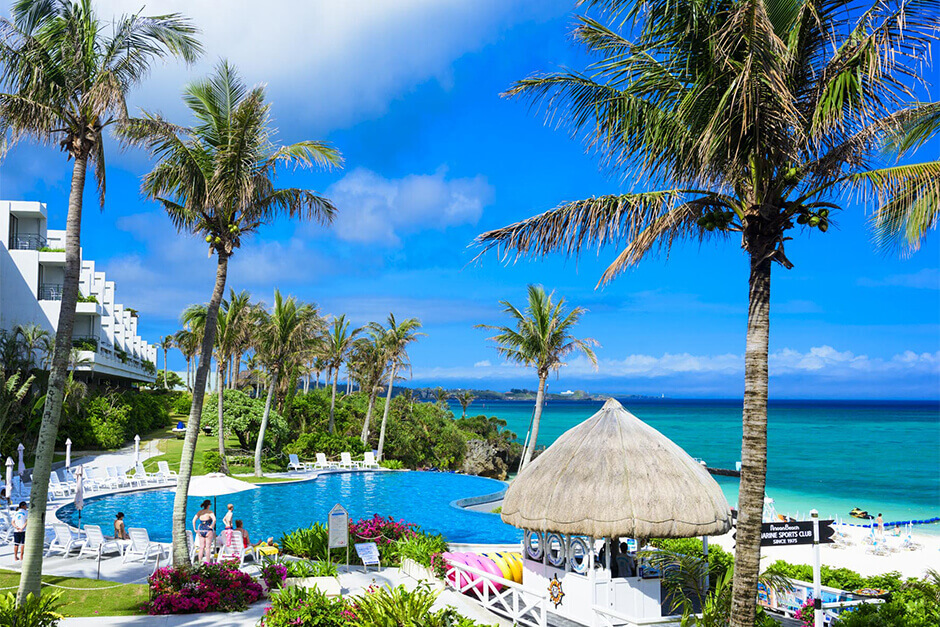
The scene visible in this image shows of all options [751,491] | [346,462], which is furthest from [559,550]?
[346,462]

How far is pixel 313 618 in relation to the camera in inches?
360

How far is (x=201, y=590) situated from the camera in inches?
450

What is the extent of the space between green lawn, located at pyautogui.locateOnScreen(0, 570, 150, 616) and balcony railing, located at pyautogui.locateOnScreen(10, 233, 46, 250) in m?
33.6

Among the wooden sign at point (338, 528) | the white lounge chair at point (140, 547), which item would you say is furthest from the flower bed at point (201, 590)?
the white lounge chair at point (140, 547)

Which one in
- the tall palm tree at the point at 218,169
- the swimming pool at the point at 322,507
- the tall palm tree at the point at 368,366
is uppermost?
→ the tall palm tree at the point at 218,169

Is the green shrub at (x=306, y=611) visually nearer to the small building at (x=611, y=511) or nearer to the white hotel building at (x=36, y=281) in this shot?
the small building at (x=611, y=511)

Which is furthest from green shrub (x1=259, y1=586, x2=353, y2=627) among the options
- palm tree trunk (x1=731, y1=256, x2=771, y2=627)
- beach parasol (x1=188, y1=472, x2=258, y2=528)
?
beach parasol (x1=188, y1=472, x2=258, y2=528)

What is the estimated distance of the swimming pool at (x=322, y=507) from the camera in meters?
22.5

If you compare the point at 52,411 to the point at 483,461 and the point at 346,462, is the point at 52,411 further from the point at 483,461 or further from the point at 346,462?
the point at 483,461

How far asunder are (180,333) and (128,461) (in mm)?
47291

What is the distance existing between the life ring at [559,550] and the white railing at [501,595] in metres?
0.64

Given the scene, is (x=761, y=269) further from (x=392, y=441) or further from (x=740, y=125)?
(x=392, y=441)

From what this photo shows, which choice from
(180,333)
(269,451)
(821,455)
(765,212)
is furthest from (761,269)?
(821,455)

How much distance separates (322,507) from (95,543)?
11.8 metres
